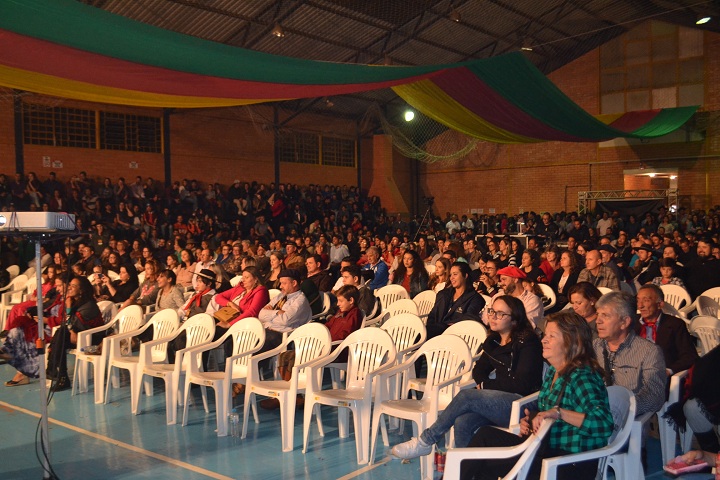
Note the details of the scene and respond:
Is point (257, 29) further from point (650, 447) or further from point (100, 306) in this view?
point (650, 447)

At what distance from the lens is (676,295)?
6461mm

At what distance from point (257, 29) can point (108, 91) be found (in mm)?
7936

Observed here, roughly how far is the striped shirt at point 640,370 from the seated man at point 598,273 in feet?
9.14

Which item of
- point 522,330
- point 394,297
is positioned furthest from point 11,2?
point 394,297

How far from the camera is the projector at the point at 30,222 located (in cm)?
360

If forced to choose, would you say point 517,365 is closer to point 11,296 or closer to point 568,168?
point 11,296

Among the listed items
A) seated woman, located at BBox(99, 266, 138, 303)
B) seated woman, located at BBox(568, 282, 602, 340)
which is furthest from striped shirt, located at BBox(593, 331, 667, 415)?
seated woman, located at BBox(99, 266, 138, 303)

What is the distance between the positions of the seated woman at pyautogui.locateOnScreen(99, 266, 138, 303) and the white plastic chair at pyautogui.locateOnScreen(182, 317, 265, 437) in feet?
8.40

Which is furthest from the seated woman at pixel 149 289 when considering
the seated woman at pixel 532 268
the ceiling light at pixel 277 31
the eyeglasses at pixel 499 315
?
the ceiling light at pixel 277 31

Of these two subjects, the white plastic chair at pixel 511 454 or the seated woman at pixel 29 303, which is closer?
the white plastic chair at pixel 511 454

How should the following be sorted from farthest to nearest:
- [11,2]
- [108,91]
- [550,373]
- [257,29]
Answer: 1. [257,29]
2. [108,91]
3. [11,2]
4. [550,373]

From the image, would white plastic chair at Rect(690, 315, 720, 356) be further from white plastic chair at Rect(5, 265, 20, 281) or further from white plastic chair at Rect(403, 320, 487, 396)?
white plastic chair at Rect(5, 265, 20, 281)

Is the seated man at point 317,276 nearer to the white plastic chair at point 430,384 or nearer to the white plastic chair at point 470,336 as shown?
the white plastic chair at point 470,336

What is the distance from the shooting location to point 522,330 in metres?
3.74
